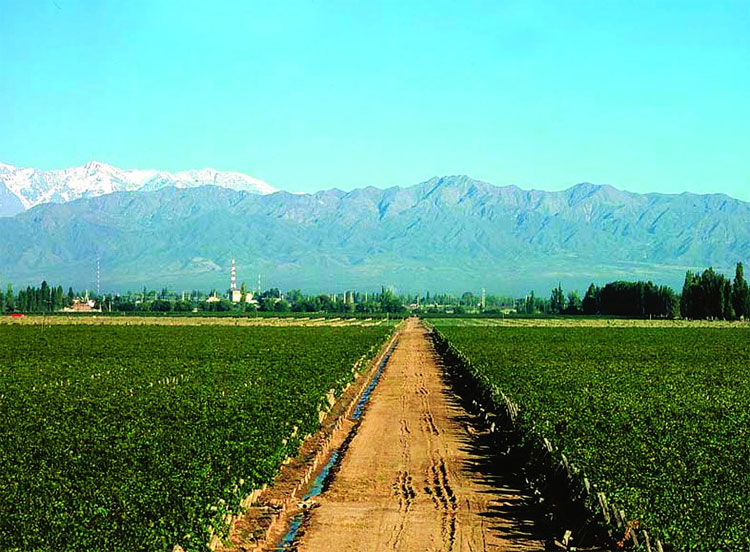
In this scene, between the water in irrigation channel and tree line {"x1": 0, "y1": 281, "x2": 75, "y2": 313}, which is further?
tree line {"x1": 0, "y1": 281, "x2": 75, "y2": 313}

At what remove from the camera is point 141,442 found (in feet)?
68.0

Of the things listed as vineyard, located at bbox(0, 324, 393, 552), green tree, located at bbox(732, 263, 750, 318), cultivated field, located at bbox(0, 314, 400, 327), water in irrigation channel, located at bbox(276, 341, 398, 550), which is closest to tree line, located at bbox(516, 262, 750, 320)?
green tree, located at bbox(732, 263, 750, 318)

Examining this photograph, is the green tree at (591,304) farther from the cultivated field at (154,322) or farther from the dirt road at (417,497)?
the dirt road at (417,497)

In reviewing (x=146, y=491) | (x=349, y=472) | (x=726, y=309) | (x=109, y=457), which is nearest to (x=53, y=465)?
(x=109, y=457)

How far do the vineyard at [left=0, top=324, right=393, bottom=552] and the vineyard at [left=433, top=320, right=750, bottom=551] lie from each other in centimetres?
648

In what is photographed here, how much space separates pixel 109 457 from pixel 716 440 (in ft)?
44.7

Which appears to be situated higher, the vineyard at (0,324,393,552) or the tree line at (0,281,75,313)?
the tree line at (0,281,75,313)

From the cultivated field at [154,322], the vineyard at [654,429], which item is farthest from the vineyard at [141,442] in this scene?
the cultivated field at [154,322]

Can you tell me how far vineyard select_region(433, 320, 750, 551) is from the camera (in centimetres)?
1443

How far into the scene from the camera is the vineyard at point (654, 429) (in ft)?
47.3

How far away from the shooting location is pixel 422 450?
78.5 ft

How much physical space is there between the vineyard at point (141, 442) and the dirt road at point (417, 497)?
1643mm

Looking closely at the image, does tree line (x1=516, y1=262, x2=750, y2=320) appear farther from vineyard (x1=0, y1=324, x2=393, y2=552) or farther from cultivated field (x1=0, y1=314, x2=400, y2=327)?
vineyard (x1=0, y1=324, x2=393, y2=552)

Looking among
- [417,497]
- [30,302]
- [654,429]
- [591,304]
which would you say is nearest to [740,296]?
[591,304]
